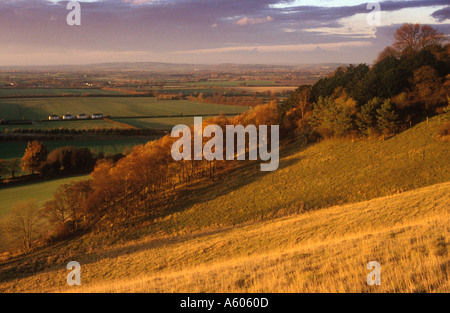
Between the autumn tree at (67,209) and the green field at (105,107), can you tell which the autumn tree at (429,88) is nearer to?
the autumn tree at (67,209)

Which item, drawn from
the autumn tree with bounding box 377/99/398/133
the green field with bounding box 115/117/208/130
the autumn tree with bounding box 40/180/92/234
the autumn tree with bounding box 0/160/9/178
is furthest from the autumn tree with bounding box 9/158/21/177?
the autumn tree with bounding box 377/99/398/133

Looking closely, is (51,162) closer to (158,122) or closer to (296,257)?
(158,122)

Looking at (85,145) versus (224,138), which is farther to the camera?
(85,145)

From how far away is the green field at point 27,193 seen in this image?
1418 inches

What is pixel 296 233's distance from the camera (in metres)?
18.1

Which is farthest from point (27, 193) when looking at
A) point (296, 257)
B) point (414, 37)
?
point (414, 37)

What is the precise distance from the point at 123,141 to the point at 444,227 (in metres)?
62.8

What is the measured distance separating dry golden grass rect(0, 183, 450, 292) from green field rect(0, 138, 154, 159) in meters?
40.6

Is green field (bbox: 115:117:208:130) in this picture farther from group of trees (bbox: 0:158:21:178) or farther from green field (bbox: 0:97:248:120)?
group of trees (bbox: 0:158:21:178)

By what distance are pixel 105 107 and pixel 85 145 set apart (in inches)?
1740

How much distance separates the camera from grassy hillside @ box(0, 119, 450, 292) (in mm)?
9805

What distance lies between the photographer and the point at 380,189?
26078 millimetres

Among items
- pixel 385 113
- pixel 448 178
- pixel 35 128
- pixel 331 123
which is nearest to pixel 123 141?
pixel 35 128
